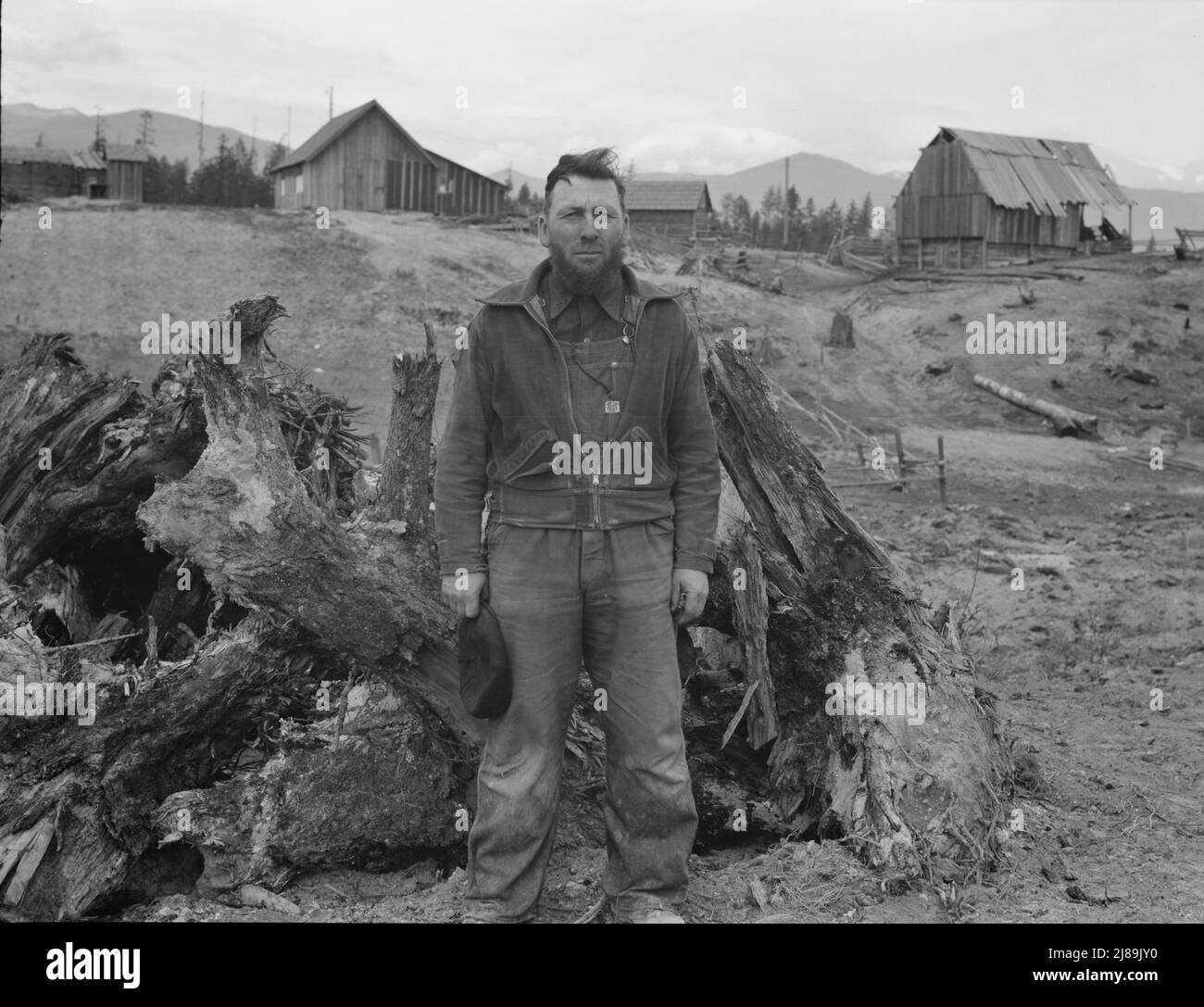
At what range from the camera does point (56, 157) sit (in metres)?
42.8

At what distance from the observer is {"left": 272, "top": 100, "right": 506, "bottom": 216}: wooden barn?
126ft

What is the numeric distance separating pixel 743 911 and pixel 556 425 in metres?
1.81

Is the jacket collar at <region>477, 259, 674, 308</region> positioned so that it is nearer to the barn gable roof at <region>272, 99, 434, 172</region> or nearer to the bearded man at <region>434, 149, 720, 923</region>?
the bearded man at <region>434, 149, 720, 923</region>

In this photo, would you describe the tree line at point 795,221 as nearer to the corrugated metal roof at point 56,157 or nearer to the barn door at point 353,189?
the barn door at point 353,189

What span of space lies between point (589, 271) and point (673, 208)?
42112mm

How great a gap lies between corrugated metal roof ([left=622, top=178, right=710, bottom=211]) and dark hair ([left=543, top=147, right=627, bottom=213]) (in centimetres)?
4129

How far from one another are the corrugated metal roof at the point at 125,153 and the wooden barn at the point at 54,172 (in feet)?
4.05

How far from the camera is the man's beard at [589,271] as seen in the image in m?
3.81
